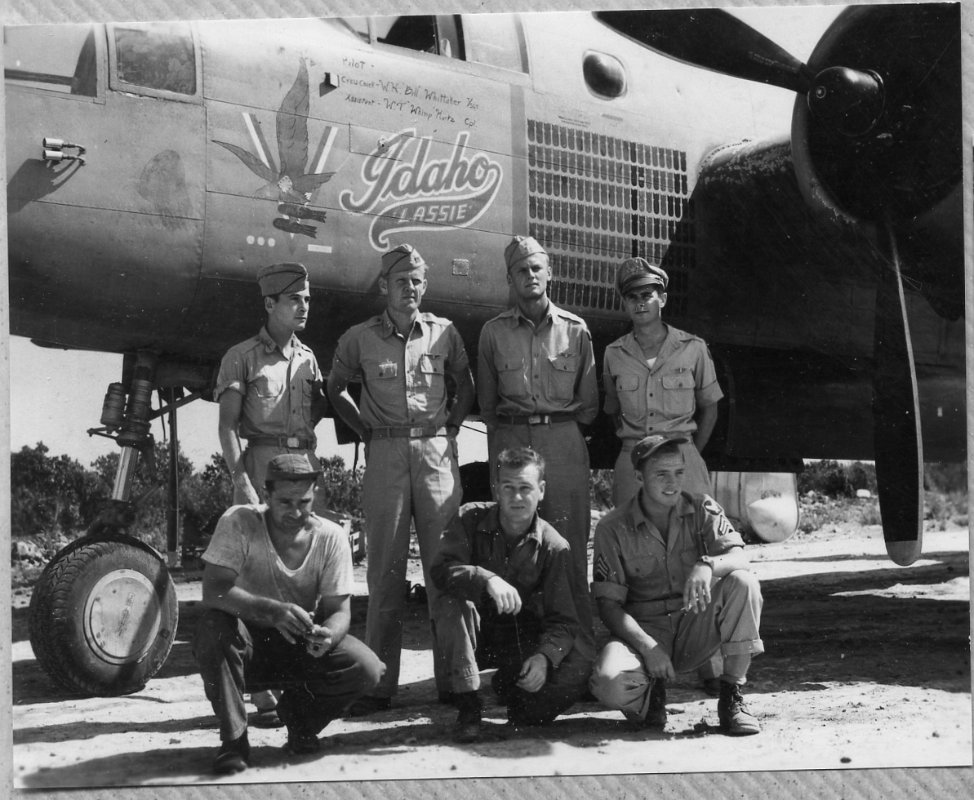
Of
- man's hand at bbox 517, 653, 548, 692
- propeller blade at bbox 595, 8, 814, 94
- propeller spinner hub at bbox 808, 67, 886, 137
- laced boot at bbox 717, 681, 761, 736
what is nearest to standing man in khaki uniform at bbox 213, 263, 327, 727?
man's hand at bbox 517, 653, 548, 692

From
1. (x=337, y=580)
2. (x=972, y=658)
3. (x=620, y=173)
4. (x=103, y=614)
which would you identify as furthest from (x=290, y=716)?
(x=620, y=173)

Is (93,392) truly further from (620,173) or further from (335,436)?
(620,173)

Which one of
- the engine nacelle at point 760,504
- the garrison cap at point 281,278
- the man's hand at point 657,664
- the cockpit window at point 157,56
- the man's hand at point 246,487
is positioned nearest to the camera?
the man's hand at point 657,664

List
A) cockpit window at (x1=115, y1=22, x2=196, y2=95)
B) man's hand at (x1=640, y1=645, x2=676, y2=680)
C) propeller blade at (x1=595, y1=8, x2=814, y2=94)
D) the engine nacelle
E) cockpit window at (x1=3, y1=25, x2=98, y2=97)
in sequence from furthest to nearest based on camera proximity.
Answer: the engine nacelle → propeller blade at (x1=595, y1=8, x2=814, y2=94) → cockpit window at (x1=115, y1=22, x2=196, y2=95) → cockpit window at (x1=3, y1=25, x2=98, y2=97) → man's hand at (x1=640, y1=645, x2=676, y2=680)

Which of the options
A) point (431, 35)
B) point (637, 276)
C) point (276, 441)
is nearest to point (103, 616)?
point (276, 441)

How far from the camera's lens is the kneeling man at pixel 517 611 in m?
4.19

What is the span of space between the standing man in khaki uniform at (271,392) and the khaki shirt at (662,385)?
1.36 m

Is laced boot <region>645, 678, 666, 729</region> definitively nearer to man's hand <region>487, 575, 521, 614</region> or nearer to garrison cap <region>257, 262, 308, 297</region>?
man's hand <region>487, 575, 521, 614</region>

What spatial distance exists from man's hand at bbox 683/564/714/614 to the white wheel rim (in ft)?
7.72

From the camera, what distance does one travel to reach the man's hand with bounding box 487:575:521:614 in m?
4.04

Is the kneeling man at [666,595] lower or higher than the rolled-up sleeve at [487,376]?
lower

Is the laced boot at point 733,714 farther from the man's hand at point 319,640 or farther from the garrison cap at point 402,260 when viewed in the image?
the garrison cap at point 402,260

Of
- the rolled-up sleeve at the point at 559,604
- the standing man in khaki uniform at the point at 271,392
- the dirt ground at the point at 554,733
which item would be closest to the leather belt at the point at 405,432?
the standing man in khaki uniform at the point at 271,392

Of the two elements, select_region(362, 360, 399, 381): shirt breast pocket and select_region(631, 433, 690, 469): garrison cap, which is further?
select_region(362, 360, 399, 381): shirt breast pocket
